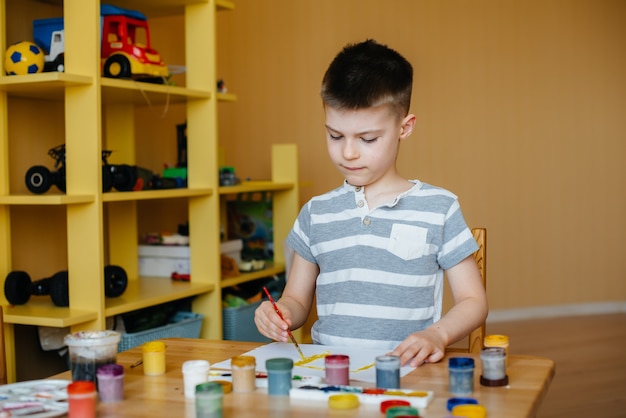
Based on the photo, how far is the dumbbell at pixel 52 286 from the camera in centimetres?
245

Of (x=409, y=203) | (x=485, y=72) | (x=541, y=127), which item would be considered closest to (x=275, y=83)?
(x=485, y=72)

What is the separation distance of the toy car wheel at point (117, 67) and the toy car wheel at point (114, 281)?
2.00ft

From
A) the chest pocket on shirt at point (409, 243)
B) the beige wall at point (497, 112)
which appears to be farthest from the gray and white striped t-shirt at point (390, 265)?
the beige wall at point (497, 112)

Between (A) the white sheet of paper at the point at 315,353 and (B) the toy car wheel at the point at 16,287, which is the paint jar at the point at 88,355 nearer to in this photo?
(A) the white sheet of paper at the point at 315,353

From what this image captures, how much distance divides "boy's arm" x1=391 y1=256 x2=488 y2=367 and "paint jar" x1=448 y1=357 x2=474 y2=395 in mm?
145

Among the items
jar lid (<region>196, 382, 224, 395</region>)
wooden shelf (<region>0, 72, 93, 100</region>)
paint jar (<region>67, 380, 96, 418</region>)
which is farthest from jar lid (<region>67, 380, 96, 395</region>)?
A: wooden shelf (<region>0, 72, 93, 100</region>)

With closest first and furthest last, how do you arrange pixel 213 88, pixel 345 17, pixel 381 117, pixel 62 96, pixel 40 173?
pixel 381 117
pixel 40 173
pixel 62 96
pixel 213 88
pixel 345 17

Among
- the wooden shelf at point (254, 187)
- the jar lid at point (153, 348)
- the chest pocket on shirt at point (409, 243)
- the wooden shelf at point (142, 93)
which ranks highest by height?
the wooden shelf at point (142, 93)

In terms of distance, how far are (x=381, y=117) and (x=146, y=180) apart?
158 cm

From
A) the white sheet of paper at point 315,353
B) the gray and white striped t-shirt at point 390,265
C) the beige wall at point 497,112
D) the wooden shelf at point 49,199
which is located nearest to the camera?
the white sheet of paper at point 315,353

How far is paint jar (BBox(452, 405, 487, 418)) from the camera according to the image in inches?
37.7

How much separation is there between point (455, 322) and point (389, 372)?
303 millimetres

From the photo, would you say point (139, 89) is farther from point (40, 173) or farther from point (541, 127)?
point (541, 127)

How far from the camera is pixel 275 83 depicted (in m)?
4.68
